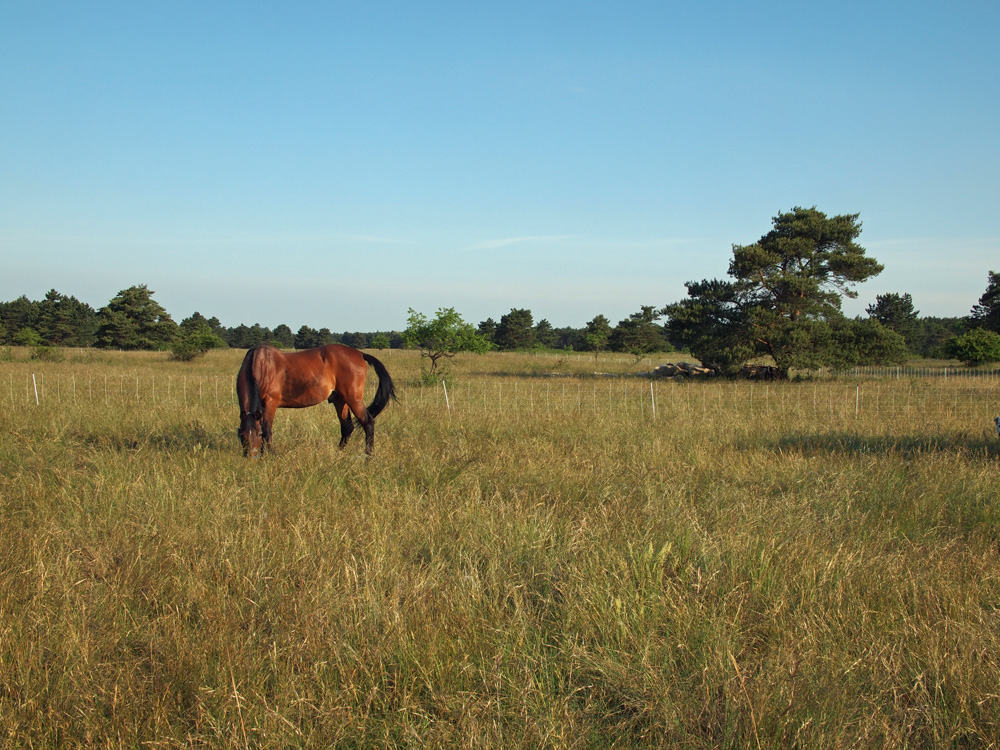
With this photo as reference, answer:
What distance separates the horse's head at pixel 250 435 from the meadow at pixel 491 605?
13.6 inches

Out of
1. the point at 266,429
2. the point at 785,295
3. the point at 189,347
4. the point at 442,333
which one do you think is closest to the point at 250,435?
the point at 266,429

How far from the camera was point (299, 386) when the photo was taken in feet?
23.5

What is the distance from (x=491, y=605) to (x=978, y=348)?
4011cm

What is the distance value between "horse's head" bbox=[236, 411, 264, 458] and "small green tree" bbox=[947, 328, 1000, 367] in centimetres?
3905

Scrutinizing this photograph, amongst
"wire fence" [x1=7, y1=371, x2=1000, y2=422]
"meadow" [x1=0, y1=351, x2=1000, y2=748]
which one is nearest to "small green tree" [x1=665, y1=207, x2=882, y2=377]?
"wire fence" [x1=7, y1=371, x2=1000, y2=422]

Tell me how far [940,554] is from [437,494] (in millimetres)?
3310

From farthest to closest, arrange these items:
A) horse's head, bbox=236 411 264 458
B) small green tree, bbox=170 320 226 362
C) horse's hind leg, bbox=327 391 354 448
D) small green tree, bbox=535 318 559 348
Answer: small green tree, bbox=535 318 559 348 → small green tree, bbox=170 320 226 362 → horse's hind leg, bbox=327 391 354 448 → horse's head, bbox=236 411 264 458

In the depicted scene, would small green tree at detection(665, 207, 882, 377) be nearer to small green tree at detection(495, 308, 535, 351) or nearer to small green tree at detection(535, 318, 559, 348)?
small green tree at detection(495, 308, 535, 351)

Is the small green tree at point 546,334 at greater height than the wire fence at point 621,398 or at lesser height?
greater

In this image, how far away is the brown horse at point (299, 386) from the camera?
654 centimetres

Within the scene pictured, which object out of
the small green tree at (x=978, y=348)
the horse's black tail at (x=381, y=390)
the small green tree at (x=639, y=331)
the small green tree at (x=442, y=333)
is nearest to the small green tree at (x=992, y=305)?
the small green tree at (x=978, y=348)

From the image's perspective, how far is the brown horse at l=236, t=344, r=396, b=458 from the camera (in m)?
6.54

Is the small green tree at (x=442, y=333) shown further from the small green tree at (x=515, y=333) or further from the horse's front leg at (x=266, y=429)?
the small green tree at (x=515, y=333)

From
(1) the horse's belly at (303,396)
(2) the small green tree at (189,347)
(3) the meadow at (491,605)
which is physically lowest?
(3) the meadow at (491,605)
